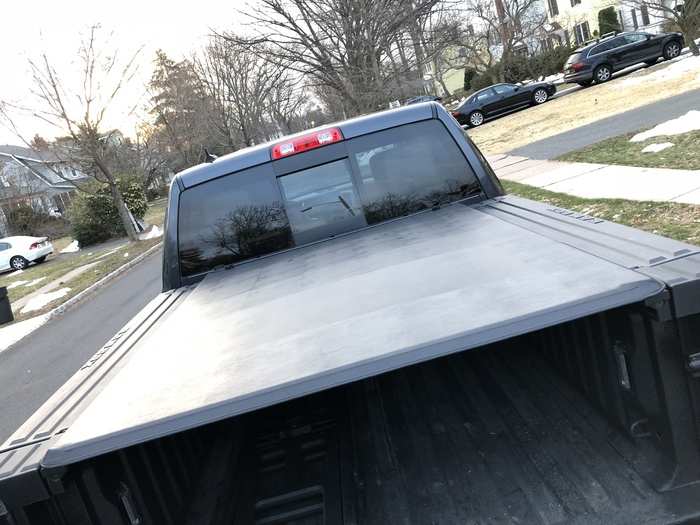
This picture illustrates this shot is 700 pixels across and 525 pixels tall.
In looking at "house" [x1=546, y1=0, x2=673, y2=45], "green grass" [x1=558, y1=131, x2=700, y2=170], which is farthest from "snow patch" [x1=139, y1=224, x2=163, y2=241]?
"house" [x1=546, y1=0, x2=673, y2=45]

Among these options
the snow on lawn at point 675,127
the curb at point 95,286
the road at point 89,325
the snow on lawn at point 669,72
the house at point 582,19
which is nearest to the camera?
the road at point 89,325

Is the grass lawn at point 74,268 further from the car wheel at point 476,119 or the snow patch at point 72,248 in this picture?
the car wheel at point 476,119

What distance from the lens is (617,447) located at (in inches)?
91.0

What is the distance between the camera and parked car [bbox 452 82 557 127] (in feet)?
94.4

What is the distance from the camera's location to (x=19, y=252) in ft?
89.0

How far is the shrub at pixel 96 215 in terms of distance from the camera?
29.2 metres

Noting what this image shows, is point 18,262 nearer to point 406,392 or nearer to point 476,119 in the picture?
point 476,119

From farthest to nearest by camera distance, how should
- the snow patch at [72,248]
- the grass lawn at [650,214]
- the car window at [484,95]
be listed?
the snow patch at [72,248] < the car window at [484,95] < the grass lawn at [650,214]

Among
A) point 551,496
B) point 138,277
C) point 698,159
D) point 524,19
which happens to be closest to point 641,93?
point 698,159

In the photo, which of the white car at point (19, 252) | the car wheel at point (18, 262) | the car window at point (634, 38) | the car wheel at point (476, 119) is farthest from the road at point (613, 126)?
the car wheel at point (18, 262)

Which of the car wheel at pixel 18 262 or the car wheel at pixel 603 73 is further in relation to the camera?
the car wheel at pixel 603 73

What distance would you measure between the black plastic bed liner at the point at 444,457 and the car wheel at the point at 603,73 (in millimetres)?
27523

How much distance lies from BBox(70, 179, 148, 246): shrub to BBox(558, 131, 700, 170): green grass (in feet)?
73.5

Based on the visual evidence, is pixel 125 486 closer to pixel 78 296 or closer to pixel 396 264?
pixel 396 264
